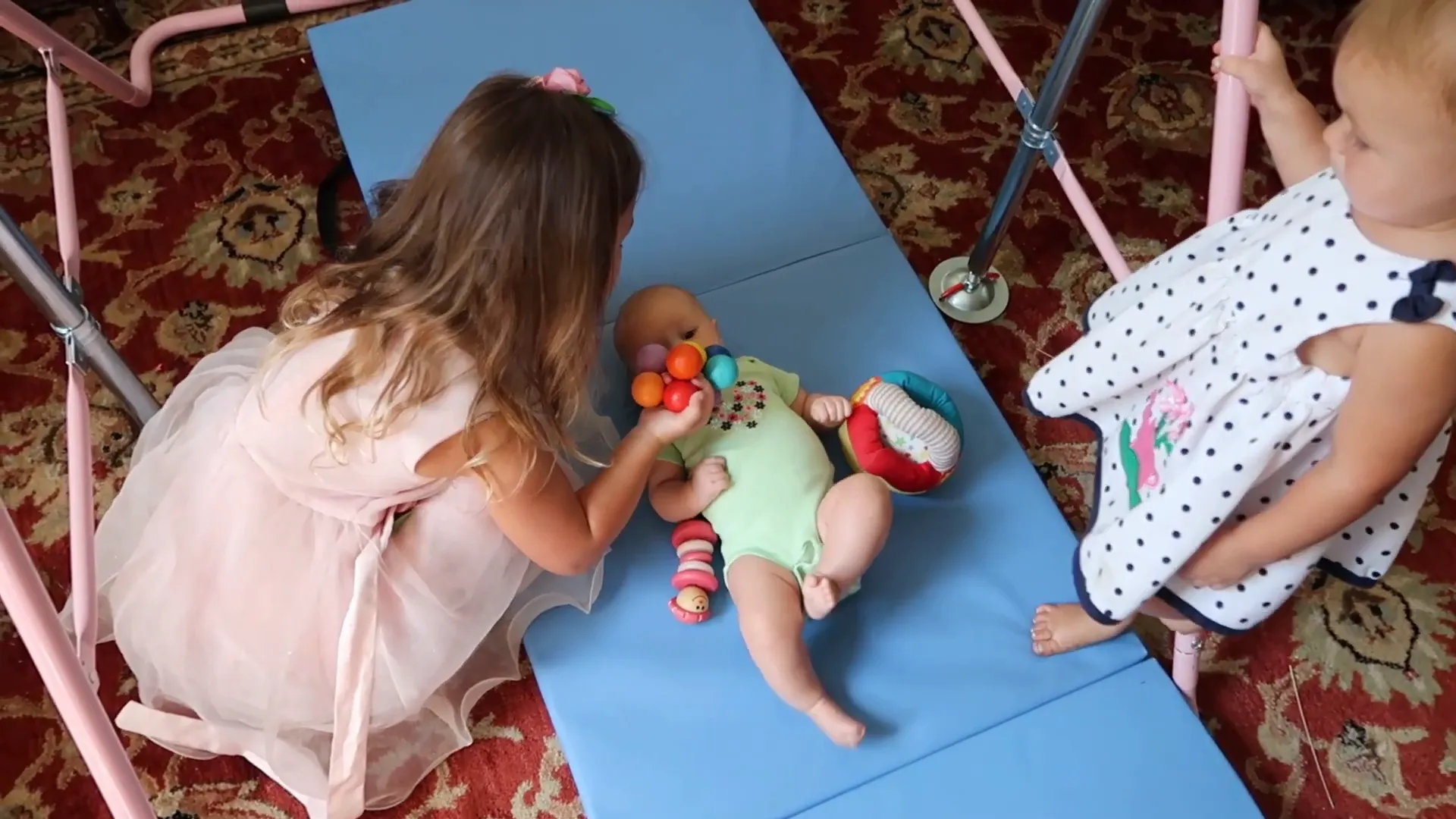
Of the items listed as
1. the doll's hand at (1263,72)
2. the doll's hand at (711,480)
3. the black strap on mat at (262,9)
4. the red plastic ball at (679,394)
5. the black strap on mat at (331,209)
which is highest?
the black strap on mat at (262,9)

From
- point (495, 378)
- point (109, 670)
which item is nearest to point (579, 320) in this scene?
point (495, 378)

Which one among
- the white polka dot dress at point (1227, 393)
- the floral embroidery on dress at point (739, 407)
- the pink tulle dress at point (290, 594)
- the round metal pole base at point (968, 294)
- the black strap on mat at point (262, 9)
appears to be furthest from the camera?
the black strap on mat at point (262, 9)

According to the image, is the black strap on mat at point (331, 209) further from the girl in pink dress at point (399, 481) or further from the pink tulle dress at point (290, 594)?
Result: the pink tulle dress at point (290, 594)

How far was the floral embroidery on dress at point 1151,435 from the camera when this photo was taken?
0.92 metres

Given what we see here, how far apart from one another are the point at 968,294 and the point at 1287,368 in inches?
24.8

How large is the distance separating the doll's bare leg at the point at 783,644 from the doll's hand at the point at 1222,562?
327mm

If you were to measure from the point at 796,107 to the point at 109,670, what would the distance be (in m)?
1.03

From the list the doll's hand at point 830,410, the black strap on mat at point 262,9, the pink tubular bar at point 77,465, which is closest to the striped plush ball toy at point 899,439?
the doll's hand at point 830,410

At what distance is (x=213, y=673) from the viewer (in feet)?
3.38

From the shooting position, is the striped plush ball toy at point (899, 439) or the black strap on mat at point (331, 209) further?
the black strap on mat at point (331, 209)

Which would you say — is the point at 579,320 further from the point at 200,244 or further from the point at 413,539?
the point at 200,244

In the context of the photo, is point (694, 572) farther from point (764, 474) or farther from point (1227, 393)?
point (1227, 393)

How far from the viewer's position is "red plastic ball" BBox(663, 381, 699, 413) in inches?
40.4

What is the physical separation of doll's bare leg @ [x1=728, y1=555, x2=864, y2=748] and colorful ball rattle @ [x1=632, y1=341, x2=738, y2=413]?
17cm
